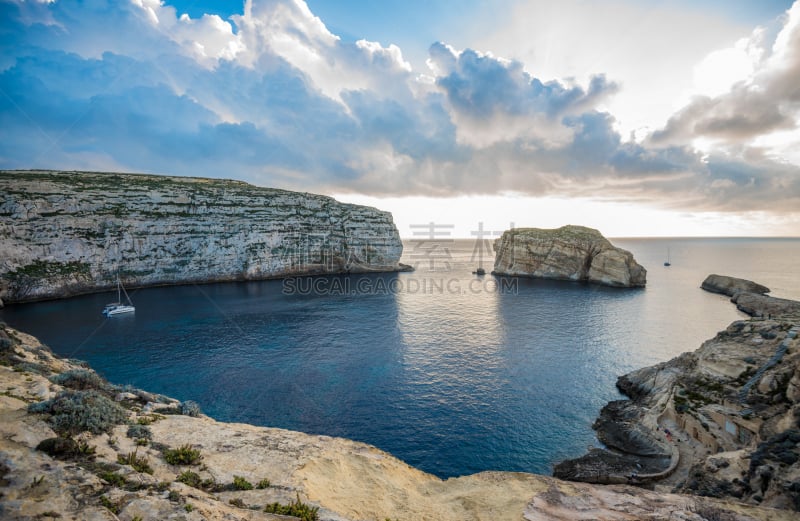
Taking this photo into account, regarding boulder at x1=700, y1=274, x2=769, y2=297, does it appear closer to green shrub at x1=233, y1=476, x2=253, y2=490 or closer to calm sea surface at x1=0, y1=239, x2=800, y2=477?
calm sea surface at x1=0, y1=239, x2=800, y2=477

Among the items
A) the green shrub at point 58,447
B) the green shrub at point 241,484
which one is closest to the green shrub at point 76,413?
the green shrub at point 58,447

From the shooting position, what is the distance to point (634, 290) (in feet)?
324

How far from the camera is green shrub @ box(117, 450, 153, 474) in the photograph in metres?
11.9

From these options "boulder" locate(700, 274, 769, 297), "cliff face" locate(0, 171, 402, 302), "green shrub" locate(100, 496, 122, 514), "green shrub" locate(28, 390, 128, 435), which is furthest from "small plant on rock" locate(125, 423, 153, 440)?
"boulder" locate(700, 274, 769, 297)

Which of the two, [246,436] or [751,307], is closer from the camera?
[246,436]

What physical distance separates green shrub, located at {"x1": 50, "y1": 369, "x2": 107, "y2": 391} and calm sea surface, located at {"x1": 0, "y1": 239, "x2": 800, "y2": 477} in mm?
12708

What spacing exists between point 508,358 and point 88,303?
92889 millimetres

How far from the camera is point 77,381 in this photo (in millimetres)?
19672

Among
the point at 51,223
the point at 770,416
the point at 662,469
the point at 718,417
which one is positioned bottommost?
the point at 662,469

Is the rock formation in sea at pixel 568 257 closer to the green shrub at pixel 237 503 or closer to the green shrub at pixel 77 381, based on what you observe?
the green shrub at pixel 237 503

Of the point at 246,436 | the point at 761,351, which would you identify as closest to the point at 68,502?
the point at 246,436

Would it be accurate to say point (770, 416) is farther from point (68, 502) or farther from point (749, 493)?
point (68, 502)

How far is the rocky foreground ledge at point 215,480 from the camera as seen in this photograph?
32.3 feet

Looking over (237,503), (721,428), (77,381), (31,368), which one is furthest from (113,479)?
(721,428)
